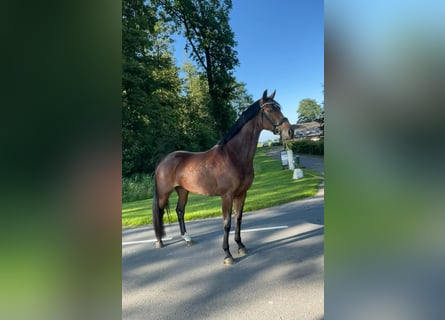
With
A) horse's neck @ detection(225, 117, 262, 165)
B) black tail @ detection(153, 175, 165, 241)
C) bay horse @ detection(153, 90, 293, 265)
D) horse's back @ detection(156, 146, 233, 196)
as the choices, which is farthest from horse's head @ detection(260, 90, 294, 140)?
black tail @ detection(153, 175, 165, 241)

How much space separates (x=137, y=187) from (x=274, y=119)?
11.1 ft

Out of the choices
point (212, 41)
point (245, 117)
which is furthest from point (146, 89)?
point (245, 117)

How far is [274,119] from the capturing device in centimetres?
287

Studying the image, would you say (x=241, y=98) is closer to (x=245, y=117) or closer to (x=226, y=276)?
(x=245, y=117)

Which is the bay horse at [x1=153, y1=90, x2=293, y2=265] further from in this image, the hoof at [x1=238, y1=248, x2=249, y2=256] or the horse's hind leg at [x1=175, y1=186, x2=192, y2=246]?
the horse's hind leg at [x1=175, y1=186, x2=192, y2=246]

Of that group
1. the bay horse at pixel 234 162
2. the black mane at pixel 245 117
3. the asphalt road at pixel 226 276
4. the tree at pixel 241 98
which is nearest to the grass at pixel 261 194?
the asphalt road at pixel 226 276

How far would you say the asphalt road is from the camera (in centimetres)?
216

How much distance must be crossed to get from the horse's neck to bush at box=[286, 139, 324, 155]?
2595mm
